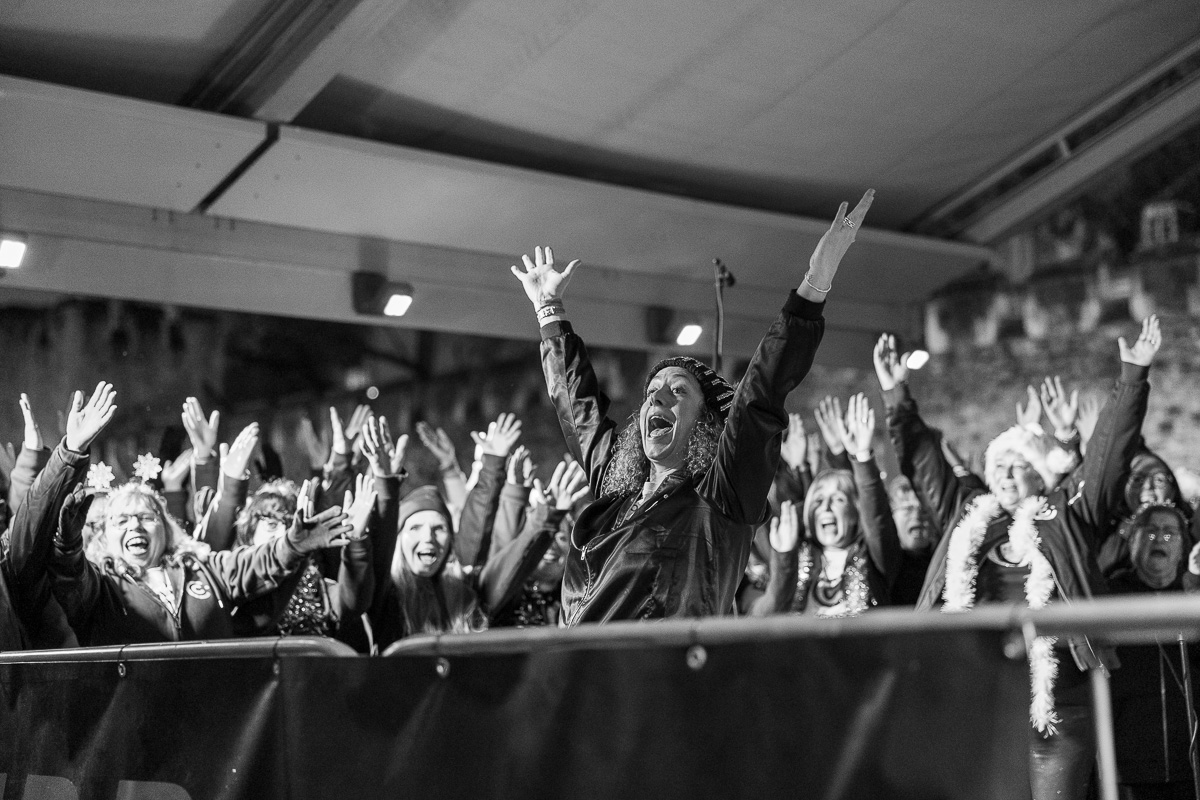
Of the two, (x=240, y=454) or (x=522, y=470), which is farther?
(x=522, y=470)

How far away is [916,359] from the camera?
8.06 m

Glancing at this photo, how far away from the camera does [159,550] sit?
4.88 meters

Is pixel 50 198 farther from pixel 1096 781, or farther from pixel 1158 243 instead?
pixel 1158 243

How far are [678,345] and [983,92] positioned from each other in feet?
6.98

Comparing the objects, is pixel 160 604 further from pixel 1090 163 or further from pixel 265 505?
pixel 1090 163

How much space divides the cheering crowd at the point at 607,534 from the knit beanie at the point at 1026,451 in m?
0.01

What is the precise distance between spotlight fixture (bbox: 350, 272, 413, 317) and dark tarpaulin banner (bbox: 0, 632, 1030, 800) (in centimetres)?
417

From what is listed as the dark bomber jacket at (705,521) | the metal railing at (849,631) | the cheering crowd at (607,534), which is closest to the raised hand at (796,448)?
the cheering crowd at (607,534)

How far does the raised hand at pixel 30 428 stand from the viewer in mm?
5461

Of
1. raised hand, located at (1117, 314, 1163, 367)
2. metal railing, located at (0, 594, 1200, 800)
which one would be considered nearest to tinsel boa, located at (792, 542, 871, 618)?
raised hand, located at (1117, 314, 1163, 367)

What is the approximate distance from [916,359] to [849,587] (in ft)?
8.23

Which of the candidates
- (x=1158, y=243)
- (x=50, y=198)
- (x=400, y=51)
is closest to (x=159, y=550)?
(x=50, y=198)

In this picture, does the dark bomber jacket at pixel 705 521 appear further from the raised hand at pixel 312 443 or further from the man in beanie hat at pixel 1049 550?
the raised hand at pixel 312 443

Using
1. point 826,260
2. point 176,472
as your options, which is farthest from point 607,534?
point 176,472
